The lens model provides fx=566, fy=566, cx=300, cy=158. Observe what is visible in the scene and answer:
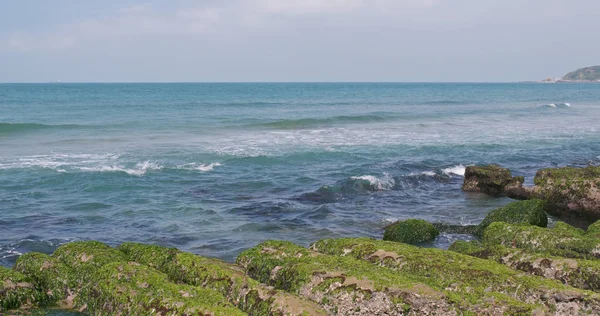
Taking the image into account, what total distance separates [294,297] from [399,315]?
1572 mm

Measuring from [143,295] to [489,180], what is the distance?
57.0ft

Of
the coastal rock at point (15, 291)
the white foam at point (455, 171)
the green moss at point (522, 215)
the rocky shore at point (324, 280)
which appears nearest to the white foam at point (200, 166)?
the white foam at point (455, 171)

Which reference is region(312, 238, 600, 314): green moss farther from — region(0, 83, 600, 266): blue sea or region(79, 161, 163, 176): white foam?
region(79, 161, 163, 176): white foam

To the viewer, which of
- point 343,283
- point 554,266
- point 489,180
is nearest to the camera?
point 343,283

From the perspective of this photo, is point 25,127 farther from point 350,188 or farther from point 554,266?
point 554,266

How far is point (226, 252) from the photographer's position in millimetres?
16062

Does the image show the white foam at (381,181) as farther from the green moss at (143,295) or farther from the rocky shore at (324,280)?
the green moss at (143,295)

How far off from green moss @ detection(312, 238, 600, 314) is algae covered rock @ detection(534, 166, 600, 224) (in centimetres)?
916

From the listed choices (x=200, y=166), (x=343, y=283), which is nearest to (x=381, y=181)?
(x=200, y=166)

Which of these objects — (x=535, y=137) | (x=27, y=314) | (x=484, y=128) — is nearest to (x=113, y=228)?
(x=27, y=314)

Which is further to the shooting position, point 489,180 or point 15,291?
point 489,180

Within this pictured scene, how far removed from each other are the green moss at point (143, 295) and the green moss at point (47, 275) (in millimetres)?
569

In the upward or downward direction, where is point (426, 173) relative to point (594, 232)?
downward

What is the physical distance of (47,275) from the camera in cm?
1059
